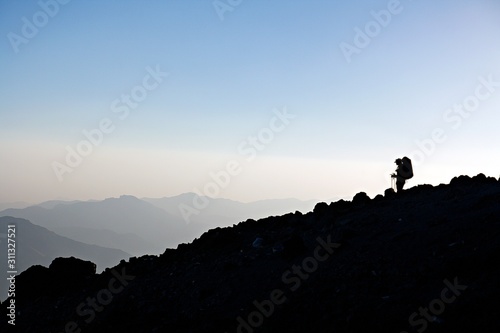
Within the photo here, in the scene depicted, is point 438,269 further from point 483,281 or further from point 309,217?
point 309,217

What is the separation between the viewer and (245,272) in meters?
19.4

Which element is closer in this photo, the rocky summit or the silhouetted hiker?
the rocky summit

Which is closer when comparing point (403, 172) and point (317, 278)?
point (317, 278)

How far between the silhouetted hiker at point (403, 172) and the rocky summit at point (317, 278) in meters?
3.90

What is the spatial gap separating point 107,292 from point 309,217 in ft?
41.7

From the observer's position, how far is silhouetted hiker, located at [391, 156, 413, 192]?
107 feet

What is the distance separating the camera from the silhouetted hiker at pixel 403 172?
3262 centimetres

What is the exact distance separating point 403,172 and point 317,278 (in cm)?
1901

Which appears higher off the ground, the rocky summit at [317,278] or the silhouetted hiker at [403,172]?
the silhouetted hiker at [403,172]

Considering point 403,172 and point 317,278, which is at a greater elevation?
point 403,172

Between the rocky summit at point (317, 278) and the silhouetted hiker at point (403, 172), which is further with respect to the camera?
the silhouetted hiker at point (403, 172)

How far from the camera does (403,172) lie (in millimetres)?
32719

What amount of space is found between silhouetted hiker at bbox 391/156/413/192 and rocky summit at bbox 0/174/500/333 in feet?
12.8

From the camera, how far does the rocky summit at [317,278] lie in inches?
495
